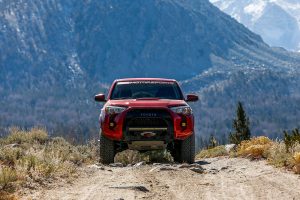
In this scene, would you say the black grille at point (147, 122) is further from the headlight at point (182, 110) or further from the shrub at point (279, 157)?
the shrub at point (279, 157)

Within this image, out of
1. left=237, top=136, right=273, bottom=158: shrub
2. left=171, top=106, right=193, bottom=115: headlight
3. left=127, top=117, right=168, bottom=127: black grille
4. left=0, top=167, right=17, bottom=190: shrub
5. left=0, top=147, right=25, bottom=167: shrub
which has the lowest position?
left=237, top=136, right=273, bottom=158: shrub

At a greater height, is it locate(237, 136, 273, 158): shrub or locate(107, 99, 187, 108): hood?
locate(107, 99, 187, 108): hood

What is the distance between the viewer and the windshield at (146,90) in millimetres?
16297

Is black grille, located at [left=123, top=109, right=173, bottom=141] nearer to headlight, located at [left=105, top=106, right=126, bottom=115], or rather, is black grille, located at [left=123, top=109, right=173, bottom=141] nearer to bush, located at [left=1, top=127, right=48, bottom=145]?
headlight, located at [left=105, top=106, right=126, bottom=115]

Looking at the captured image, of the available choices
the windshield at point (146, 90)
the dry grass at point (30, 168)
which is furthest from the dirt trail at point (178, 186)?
the windshield at point (146, 90)

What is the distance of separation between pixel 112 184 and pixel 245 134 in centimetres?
4308

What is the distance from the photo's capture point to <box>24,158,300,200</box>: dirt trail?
27.0 feet

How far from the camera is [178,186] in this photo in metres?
9.42

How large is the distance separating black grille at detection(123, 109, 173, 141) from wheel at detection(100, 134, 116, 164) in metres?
0.90

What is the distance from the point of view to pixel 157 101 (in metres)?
15.0

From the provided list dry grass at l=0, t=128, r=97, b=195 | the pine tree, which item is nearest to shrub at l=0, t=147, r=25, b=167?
dry grass at l=0, t=128, r=97, b=195

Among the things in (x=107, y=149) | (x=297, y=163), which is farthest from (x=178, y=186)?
(x=107, y=149)

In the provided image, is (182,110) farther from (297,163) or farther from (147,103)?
(297,163)

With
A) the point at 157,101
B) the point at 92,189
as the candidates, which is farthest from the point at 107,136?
the point at 92,189
